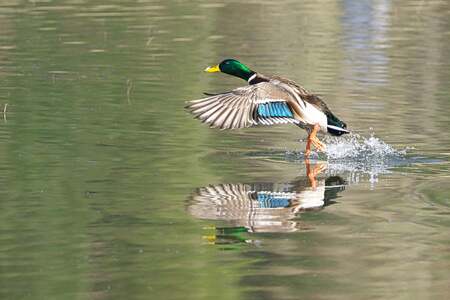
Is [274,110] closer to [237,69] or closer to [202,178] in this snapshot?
[202,178]

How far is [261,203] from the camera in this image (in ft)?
36.3

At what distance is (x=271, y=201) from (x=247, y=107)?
191 centimetres

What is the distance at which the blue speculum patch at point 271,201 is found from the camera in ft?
36.1

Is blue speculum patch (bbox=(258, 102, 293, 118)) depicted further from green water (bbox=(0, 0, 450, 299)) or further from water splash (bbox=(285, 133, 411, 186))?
water splash (bbox=(285, 133, 411, 186))

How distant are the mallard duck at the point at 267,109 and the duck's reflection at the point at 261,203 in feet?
2.44

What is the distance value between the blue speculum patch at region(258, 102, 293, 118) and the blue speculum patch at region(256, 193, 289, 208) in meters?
1.60

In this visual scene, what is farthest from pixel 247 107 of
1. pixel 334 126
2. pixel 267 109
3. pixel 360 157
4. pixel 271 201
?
pixel 271 201

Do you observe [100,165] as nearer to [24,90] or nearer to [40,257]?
[40,257]

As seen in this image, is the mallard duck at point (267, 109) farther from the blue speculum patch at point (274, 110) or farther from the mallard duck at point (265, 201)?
the mallard duck at point (265, 201)

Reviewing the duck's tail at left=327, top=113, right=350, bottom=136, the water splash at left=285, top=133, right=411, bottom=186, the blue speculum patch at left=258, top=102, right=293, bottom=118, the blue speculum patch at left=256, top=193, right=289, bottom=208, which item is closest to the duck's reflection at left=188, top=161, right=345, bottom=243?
the blue speculum patch at left=256, top=193, right=289, bottom=208

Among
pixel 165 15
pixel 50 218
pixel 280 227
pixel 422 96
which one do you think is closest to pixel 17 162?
pixel 50 218

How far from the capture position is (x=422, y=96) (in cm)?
1797

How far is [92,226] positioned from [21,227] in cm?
52

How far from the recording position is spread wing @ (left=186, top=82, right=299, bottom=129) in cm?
1264
